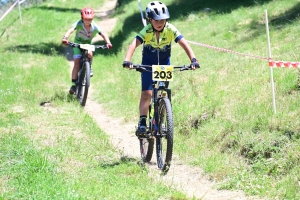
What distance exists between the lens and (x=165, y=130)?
6375mm

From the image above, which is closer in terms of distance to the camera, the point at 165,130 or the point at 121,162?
the point at 165,130

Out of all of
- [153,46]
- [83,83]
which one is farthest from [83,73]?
[153,46]

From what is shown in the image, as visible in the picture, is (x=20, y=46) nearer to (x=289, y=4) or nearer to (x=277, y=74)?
(x=289, y=4)

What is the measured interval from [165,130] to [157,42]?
1202mm

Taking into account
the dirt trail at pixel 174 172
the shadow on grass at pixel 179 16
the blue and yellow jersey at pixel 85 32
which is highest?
the shadow on grass at pixel 179 16

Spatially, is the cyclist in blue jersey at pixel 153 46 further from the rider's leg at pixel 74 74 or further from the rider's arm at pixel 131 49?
the rider's leg at pixel 74 74

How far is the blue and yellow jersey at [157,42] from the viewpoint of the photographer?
6.61 m

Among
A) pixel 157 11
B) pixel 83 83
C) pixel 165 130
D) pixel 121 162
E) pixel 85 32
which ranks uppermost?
pixel 85 32

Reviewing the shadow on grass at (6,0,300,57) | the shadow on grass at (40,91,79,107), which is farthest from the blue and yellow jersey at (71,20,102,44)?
the shadow on grass at (6,0,300,57)

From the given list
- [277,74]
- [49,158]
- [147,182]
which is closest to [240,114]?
[277,74]

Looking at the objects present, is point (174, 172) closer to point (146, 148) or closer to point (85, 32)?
point (146, 148)

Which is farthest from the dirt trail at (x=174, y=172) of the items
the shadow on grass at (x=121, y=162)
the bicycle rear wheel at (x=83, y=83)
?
the bicycle rear wheel at (x=83, y=83)

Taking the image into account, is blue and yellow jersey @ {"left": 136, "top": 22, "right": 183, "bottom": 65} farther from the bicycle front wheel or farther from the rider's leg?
the rider's leg

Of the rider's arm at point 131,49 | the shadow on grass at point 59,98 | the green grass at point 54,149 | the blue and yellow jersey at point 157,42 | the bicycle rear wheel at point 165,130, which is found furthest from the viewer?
the shadow on grass at point 59,98
